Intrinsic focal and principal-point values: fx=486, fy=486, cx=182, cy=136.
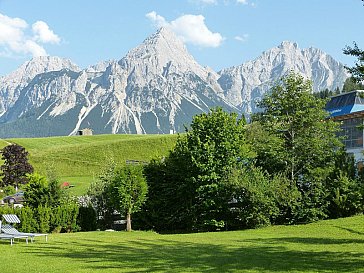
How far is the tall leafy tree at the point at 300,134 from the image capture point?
99.6 feet

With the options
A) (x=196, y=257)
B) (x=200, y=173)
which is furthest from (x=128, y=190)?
(x=196, y=257)

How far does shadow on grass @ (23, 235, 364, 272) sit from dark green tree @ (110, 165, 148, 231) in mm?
10586

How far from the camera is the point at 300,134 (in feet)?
103

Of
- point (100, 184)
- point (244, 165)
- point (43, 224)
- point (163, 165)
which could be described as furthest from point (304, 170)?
point (43, 224)

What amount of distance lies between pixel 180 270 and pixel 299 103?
21578 millimetres

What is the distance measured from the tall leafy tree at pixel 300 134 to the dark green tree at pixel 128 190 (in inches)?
316

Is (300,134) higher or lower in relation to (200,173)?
higher

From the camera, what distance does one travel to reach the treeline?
29.2m

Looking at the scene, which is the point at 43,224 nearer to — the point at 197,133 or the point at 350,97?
the point at 197,133

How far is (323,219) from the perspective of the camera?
97.5 feet

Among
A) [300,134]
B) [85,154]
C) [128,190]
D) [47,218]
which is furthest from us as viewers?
[85,154]

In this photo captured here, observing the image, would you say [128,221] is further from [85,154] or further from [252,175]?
[85,154]

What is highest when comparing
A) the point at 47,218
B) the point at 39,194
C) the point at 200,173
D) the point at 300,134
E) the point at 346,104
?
the point at 346,104

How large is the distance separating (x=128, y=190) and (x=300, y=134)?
11.5 metres
